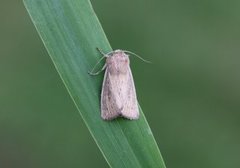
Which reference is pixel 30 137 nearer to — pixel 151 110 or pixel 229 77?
pixel 151 110

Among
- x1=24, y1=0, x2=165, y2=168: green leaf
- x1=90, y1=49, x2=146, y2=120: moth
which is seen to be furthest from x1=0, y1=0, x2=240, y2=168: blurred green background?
x1=24, y1=0, x2=165, y2=168: green leaf

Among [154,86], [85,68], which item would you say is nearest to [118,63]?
[85,68]

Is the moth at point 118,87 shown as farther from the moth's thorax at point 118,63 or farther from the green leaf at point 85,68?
the green leaf at point 85,68

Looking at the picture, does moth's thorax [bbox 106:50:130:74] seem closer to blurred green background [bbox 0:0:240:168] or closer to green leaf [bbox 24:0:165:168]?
green leaf [bbox 24:0:165:168]

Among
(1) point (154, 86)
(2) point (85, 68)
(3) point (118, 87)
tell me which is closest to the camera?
(2) point (85, 68)

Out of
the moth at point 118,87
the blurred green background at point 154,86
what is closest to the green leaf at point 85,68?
the moth at point 118,87

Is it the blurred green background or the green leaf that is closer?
the green leaf

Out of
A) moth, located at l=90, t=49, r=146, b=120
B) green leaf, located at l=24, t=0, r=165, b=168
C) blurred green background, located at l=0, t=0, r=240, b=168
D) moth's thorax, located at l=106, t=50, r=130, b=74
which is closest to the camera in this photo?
green leaf, located at l=24, t=0, r=165, b=168

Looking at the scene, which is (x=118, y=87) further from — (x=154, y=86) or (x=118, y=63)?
(x=154, y=86)
